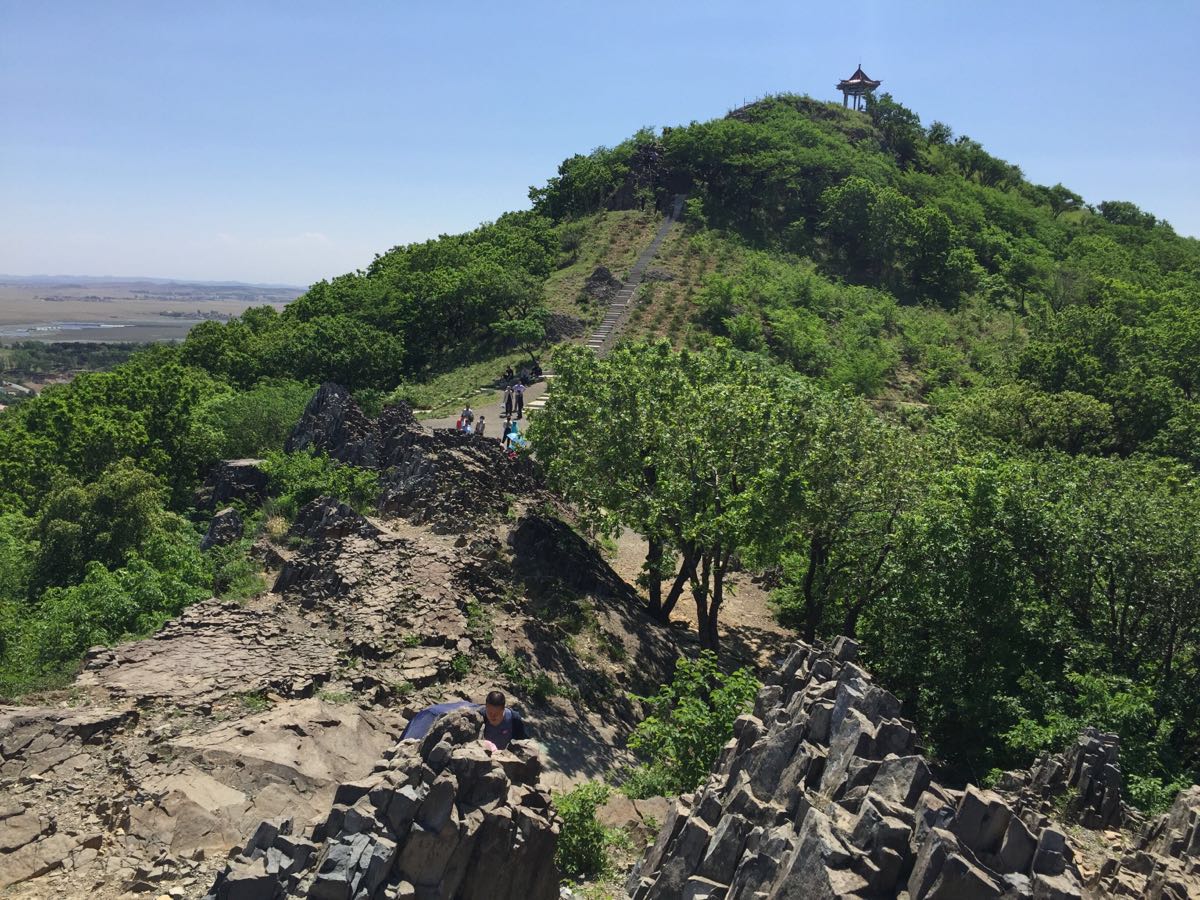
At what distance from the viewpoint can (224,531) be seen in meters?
23.1

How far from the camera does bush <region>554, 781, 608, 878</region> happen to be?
40.7 ft

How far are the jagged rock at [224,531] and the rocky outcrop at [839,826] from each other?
15599mm

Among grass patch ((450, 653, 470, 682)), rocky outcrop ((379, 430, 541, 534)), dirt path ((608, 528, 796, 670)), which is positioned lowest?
dirt path ((608, 528, 796, 670))

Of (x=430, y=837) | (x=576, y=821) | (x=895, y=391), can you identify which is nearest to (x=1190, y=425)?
(x=895, y=391)

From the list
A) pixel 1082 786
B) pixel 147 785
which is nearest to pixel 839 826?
pixel 1082 786

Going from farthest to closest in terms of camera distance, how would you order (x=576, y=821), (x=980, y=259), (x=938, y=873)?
(x=980, y=259) → (x=576, y=821) → (x=938, y=873)

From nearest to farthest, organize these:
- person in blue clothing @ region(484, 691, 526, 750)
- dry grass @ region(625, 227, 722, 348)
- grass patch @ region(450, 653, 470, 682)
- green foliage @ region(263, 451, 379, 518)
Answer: person in blue clothing @ region(484, 691, 526, 750) < grass patch @ region(450, 653, 470, 682) < green foliage @ region(263, 451, 379, 518) < dry grass @ region(625, 227, 722, 348)

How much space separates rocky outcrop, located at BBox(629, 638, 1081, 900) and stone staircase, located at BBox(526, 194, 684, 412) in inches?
1112

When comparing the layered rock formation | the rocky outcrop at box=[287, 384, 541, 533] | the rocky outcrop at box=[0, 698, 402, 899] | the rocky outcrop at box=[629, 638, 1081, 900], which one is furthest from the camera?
the rocky outcrop at box=[287, 384, 541, 533]

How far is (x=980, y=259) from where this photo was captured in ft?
226

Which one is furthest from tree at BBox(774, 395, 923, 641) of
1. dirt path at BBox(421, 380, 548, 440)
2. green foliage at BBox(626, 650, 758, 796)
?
dirt path at BBox(421, 380, 548, 440)

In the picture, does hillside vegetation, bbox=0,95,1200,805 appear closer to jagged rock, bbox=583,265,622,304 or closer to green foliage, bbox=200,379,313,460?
green foliage, bbox=200,379,313,460

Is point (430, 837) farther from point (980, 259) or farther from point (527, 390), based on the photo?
point (980, 259)

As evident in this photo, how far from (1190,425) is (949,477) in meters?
22.4
